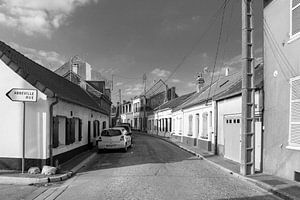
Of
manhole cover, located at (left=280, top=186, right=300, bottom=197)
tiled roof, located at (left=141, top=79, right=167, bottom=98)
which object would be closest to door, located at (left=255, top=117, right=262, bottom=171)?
manhole cover, located at (left=280, top=186, right=300, bottom=197)

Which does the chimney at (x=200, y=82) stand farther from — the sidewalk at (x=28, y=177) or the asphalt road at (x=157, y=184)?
the sidewalk at (x=28, y=177)

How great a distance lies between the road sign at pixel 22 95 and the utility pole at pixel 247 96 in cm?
722

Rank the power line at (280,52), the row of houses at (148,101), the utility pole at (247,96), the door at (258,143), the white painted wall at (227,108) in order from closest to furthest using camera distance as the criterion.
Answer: the power line at (280,52) → the utility pole at (247,96) → the door at (258,143) → the white painted wall at (227,108) → the row of houses at (148,101)

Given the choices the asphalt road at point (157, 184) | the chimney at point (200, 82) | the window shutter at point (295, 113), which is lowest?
the asphalt road at point (157, 184)

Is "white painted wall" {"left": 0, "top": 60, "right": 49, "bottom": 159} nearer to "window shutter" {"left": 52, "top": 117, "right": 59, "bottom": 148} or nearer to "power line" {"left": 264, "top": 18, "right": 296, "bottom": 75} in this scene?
"window shutter" {"left": 52, "top": 117, "right": 59, "bottom": 148}

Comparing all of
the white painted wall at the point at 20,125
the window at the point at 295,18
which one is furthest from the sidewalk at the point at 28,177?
the window at the point at 295,18

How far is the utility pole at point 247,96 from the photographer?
11.1m

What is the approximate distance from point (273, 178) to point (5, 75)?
32.1ft

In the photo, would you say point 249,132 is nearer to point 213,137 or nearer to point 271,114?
point 271,114

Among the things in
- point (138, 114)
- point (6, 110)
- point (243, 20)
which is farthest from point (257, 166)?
point (138, 114)

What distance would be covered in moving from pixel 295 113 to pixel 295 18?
9.72 feet

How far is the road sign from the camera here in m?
10.4

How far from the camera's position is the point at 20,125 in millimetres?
11266

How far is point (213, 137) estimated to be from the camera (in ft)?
A: 60.5
